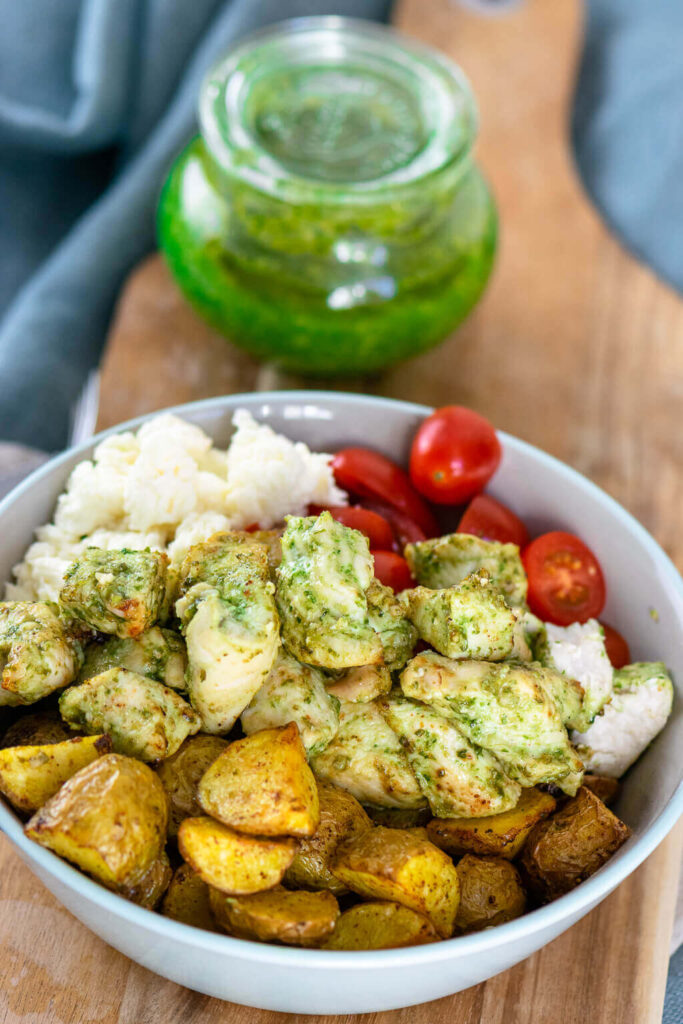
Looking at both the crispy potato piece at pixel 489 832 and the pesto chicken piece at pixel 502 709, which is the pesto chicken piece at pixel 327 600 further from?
the crispy potato piece at pixel 489 832

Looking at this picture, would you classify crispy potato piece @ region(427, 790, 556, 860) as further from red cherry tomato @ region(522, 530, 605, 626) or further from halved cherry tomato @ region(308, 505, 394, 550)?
halved cherry tomato @ region(308, 505, 394, 550)

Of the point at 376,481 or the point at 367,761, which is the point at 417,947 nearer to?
the point at 367,761

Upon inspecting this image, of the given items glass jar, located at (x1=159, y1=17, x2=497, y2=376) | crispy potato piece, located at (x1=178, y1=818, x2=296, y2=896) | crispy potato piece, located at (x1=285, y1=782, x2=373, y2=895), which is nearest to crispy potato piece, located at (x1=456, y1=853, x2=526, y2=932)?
crispy potato piece, located at (x1=285, y1=782, x2=373, y2=895)

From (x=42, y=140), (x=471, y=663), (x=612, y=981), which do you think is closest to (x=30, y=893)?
(x=471, y=663)

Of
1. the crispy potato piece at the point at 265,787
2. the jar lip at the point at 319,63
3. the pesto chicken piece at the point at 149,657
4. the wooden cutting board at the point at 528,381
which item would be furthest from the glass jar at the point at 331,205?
the crispy potato piece at the point at 265,787

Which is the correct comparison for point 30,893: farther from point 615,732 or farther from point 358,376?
point 358,376
